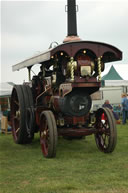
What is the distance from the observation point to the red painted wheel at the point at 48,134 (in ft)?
18.3

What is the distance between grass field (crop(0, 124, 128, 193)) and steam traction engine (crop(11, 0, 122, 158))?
318mm

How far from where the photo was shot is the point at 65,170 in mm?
4855

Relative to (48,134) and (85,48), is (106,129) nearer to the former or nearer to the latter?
(48,134)

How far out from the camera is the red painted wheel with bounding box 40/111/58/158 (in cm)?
559

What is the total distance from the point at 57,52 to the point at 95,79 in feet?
2.89

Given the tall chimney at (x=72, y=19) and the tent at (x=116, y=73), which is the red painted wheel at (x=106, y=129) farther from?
the tent at (x=116, y=73)

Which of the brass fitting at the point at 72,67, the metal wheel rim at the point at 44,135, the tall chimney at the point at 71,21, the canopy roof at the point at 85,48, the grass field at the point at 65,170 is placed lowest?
the grass field at the point at 65,170

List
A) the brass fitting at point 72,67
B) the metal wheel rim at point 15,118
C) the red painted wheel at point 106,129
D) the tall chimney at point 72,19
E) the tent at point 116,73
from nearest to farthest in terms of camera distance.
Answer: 1. the brass fitting at point 72,67
2. the red painted wheel at point 106,129
3. the metal wheel rim at point 15,118
4. the tall chimney at point 72,19
5. the tent at point 116,73

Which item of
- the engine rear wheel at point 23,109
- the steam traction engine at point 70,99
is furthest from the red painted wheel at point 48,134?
the engine rear wheel at point 23,109

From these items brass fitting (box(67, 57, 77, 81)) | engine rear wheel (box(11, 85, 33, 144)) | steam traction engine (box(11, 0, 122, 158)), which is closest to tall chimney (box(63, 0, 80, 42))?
steam traction engine (box(11, 0, 122, 158))

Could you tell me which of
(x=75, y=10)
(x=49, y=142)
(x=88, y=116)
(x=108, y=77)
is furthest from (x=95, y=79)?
(x=108, y=77)

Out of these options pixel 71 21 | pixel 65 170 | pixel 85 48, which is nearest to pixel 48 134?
pixel 65 170

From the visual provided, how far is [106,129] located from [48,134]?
112 cm

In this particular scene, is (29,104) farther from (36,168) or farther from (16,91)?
(36,168)
